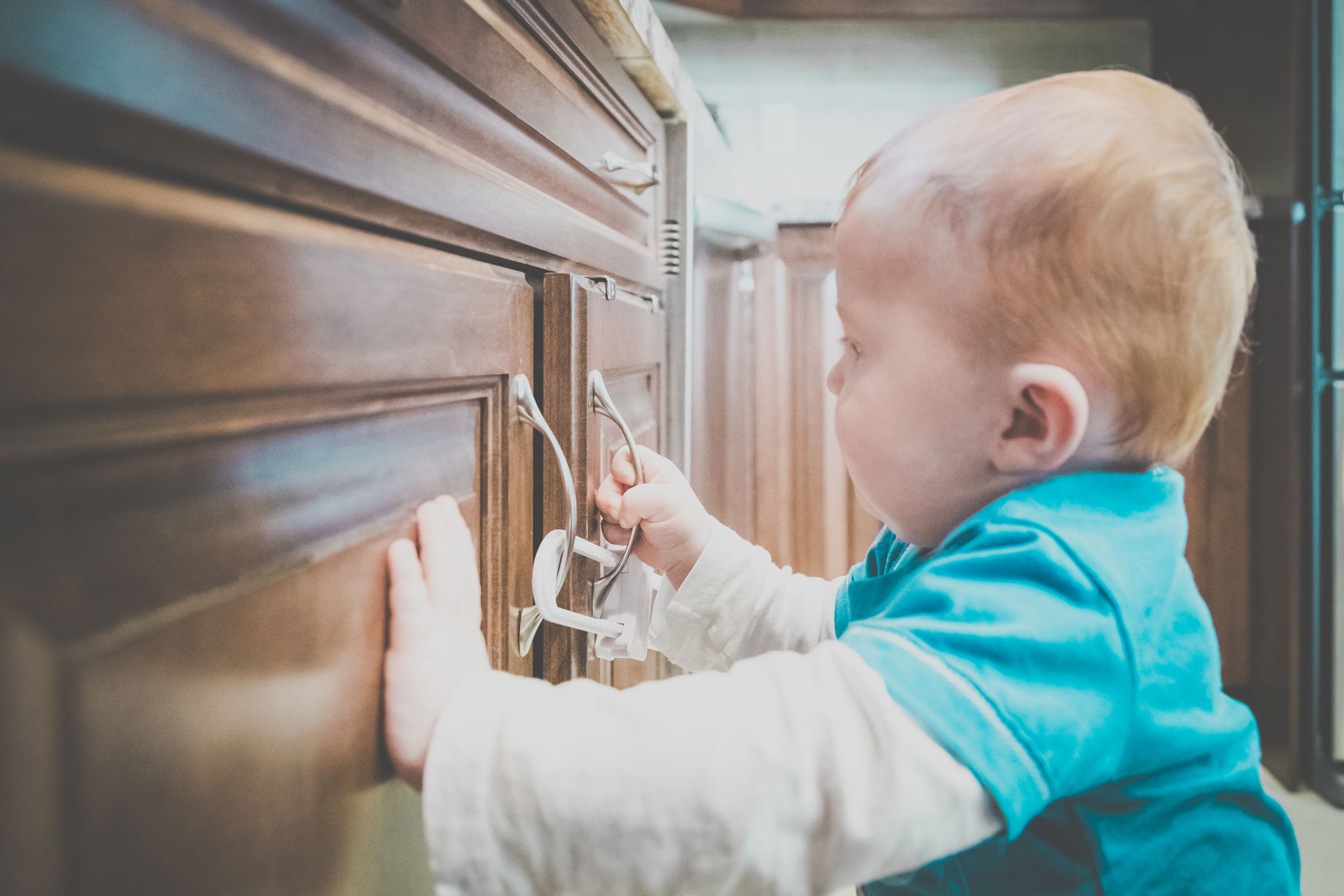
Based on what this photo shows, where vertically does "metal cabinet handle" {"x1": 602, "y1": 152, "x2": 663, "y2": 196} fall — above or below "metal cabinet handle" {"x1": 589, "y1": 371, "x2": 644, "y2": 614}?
above

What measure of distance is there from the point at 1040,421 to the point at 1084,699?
16 centimetres

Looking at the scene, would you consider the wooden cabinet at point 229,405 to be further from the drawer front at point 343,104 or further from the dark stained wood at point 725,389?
the dark stained wood at point 725,389

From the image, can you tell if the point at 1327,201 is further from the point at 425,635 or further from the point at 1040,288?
the point at 425,635

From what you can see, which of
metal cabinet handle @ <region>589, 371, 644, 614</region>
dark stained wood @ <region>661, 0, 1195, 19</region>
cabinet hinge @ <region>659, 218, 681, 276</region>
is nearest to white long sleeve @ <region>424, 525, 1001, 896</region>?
metal cabinet handle @ <region>589, 371, 644, 614</region>

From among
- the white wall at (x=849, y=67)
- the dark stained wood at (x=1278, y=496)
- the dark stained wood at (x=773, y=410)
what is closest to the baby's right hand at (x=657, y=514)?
the dark stained wood at (x=773, y=410)

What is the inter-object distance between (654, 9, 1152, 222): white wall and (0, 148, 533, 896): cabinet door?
6.46 ft

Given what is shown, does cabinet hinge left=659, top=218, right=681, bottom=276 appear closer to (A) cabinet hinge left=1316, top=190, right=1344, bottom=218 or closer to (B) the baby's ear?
(B) the baby's ear

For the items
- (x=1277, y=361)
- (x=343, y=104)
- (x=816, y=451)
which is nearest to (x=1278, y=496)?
(x=1277, y=361)

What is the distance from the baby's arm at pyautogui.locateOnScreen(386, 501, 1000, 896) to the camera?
1.15 feet

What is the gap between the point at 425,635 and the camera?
382mm

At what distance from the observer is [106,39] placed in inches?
8.2

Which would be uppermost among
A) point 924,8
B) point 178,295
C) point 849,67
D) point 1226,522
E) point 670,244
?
point 924,8

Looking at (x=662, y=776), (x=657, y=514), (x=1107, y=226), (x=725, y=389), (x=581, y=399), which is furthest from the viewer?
(x=725, y=389)

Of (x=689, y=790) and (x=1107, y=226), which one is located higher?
(x=1107, y=226)
